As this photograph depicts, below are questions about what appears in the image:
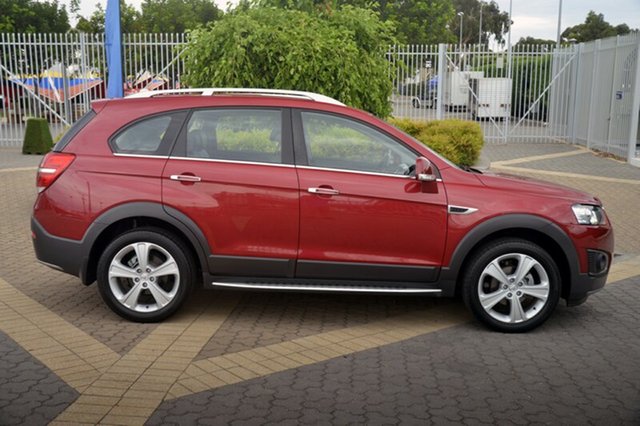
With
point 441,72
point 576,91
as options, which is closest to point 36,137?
point 441,72

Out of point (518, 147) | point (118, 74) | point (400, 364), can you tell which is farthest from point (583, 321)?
point (518, 147)

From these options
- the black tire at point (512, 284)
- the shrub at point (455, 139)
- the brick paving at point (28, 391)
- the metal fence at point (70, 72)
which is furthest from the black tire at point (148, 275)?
the metal fence at point (70, 72)

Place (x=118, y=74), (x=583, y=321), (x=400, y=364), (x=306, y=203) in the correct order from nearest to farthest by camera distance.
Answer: (x=400, y=364)
(x=306, y=203)
(x=583, y=321)
(x=118, y=74)

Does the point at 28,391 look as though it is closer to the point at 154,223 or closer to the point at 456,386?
the point at 154,223

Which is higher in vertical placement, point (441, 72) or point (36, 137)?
point (441, 72)

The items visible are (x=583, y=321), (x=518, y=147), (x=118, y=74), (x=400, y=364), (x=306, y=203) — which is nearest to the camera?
(x=400, y=364)

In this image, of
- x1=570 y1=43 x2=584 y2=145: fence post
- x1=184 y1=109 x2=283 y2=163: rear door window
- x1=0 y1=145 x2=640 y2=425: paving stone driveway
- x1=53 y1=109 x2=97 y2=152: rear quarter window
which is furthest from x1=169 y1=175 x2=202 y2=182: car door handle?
x1=570 y1=43 x2=584 y2=145: fence post

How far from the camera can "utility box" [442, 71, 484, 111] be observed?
22047 millimetres

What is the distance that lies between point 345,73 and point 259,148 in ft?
13.5

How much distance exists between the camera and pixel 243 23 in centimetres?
938

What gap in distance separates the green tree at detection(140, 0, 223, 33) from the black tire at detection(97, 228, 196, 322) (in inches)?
2109

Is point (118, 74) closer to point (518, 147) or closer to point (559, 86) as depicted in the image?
point (518, 147)

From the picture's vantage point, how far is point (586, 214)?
5719 millimetres

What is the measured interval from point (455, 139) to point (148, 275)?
957 cm
